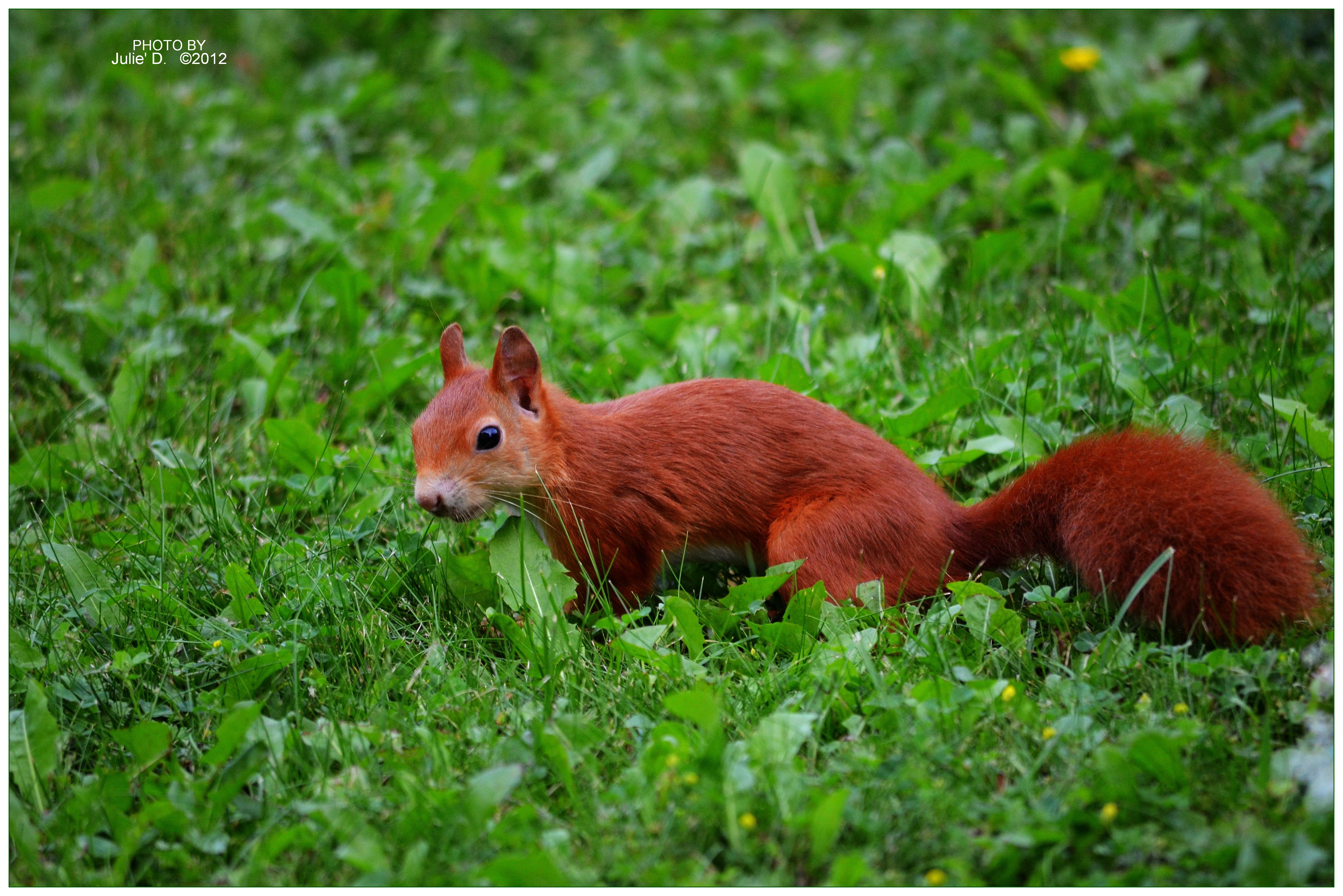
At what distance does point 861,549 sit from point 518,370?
29.8 inches

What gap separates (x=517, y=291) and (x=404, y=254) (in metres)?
0.51

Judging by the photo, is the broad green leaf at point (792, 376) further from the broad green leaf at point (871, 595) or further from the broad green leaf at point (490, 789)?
the broad green leaf at point (490, 789)

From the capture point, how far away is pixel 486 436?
2229 millimetres

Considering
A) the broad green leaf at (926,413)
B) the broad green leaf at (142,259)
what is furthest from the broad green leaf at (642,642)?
the broad green leaf at (142,259)

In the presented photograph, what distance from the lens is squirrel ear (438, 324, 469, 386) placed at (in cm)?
239

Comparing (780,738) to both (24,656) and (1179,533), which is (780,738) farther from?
(24,656)

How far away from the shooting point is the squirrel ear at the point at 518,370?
2246 millimetres

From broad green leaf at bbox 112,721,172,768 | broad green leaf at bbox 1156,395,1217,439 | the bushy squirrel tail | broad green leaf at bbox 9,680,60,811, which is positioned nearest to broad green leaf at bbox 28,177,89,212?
broad green leaf at bbox 9,680,60,811

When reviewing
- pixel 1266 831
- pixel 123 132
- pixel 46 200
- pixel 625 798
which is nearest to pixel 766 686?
pixel 625 798

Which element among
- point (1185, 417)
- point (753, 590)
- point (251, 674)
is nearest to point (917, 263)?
point (1185, 417)

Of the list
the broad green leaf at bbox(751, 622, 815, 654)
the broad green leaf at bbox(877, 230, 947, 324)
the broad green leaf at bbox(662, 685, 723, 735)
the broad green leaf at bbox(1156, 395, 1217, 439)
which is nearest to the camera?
the broad green leaf at bbox(662, 685, 723, 735)

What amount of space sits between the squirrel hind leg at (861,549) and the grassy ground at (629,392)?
81mm

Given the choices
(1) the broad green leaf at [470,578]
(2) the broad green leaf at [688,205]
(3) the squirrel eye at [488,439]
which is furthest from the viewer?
(2) the broad green leaf at [688,205]

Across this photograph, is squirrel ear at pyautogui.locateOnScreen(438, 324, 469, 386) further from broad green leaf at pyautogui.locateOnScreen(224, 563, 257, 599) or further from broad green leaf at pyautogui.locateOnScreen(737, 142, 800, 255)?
broad green leaf at pyautogui.locateOnScreen(737, 142, 800, 255)
